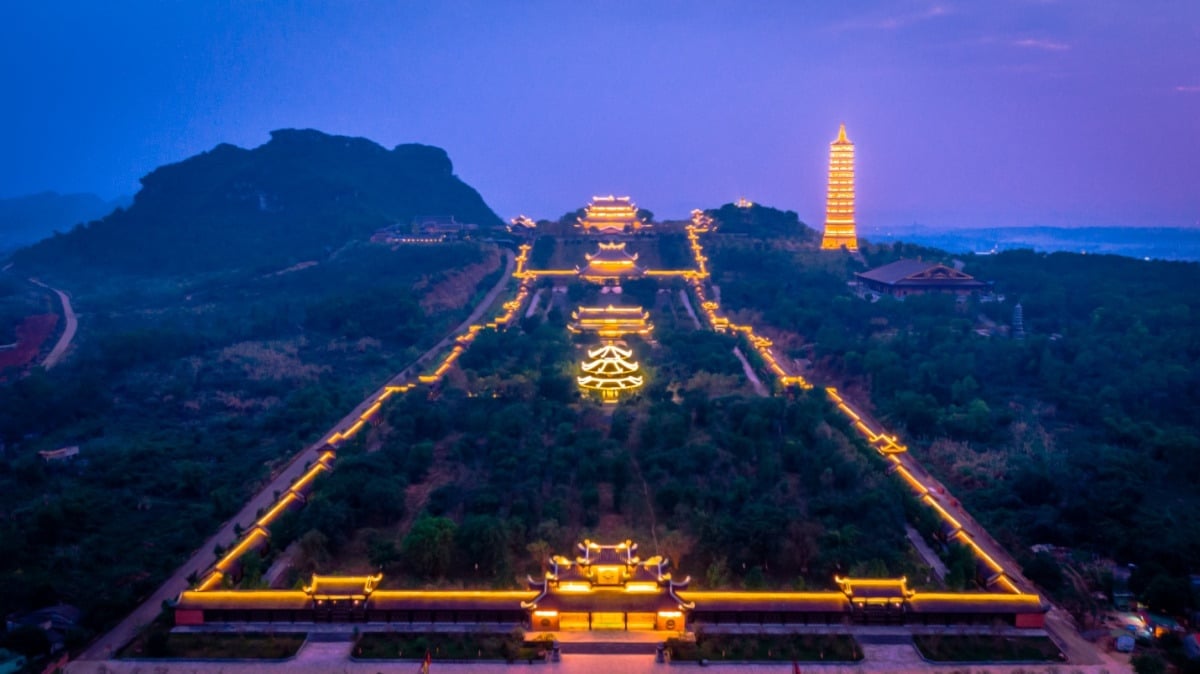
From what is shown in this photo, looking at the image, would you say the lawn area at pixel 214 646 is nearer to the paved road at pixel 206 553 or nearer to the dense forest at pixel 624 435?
the paved road at pixel 206 553

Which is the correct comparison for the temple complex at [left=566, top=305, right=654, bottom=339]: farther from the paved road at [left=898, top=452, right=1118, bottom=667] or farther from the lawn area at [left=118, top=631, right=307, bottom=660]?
the lawn area at [left=118, top=631, right=307, bottom=660]

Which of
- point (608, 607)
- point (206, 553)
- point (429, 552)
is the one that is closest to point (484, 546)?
point (429, 552)

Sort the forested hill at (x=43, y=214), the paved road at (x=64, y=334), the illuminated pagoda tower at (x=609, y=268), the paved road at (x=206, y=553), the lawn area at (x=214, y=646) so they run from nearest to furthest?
the lawn area at (x=214, y=646)
the paved road at (x=206, y=553)
the paved road at (x=64, y=334)
the illuminated pagoda tower at (x=609, y=268)
the forested hill at (x=43, y=214)

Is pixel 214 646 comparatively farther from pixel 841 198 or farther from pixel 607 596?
pixel 841 198

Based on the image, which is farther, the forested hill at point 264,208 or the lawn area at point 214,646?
the forested hill at point 264,208

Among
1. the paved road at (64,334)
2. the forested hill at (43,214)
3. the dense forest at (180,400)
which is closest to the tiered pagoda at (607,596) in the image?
the dense forest at (180,400)
